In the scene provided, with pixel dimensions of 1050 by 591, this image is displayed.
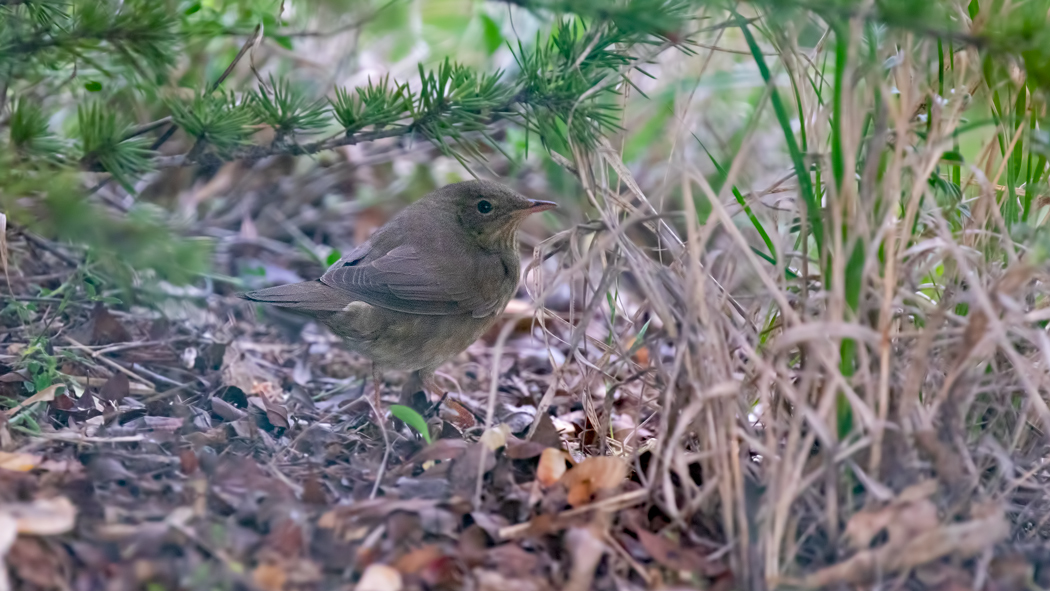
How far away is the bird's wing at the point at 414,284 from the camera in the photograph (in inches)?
168

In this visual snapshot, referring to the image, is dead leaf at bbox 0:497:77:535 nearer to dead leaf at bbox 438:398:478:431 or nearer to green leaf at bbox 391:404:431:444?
green leaf at bbox 391:404:431:444

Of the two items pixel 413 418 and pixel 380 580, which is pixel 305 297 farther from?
pixel 380 580

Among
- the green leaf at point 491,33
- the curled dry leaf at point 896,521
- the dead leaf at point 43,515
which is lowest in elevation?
the dead leaf at point 43,515

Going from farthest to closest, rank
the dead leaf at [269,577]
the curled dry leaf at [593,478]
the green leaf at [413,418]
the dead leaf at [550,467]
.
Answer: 1. the green leaf at [413,418]
2. the dead leaf at [550,467]
3. the curled dry leaf at [593,478]
4. the dead leaf at [269,577]

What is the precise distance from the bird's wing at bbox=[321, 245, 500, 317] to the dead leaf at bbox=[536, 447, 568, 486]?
156 centimetres

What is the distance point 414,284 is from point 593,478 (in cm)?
183

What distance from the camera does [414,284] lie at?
4.30 metres

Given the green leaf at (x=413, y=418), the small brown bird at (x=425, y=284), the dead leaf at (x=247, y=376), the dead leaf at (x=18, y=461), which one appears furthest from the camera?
the small brown bird at (x=425, y=284)

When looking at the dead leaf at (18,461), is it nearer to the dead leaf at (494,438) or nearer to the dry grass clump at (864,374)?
the dead leaf at (494,438)

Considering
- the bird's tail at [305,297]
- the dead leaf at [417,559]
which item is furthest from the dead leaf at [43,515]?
the bird's tail at [305,297]

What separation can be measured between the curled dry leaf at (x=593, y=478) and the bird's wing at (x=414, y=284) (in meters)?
1.73

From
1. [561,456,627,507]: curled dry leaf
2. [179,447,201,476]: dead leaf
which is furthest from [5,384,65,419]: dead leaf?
[561,456,627,507]: curled dry leaf

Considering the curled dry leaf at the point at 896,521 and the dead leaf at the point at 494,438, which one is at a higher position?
the curled dry leaf at the point at 896,521

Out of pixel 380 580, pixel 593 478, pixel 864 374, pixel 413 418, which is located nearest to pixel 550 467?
pixel 593 478
